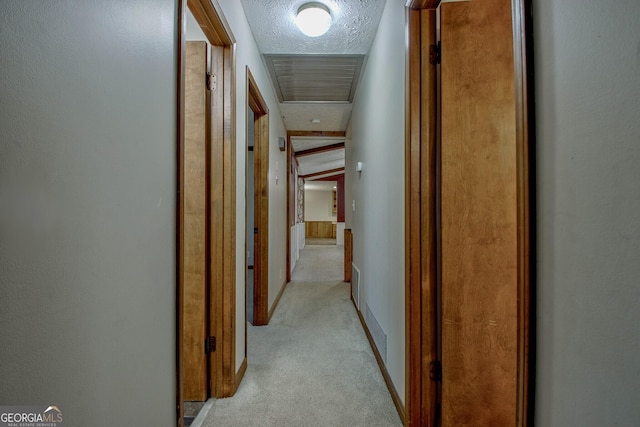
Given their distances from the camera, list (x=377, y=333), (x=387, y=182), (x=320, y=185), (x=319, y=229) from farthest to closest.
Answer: (x=319, y=229)
(x=320, y=185)
(x=377, y=333)
(x=387, y=182)

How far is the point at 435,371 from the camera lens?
1.50 metres

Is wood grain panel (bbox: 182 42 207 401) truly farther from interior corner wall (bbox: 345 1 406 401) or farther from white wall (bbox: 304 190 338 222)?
white wall (bbox: 304 190 338 222)

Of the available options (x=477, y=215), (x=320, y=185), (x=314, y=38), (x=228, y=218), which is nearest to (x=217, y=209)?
(x=228, y=218)

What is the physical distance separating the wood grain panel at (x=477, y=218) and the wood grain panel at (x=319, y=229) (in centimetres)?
1237

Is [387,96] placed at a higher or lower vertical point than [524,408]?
higher

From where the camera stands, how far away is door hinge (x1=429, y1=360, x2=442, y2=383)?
1.50m

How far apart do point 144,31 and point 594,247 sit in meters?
1.20

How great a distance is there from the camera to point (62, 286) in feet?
2.09

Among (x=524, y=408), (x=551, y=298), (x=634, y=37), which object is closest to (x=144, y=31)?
(x=634, y=37)

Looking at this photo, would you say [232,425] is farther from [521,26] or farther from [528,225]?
[521,26]

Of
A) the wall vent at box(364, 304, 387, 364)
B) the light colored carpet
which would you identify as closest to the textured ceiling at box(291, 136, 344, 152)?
the light colored carpet

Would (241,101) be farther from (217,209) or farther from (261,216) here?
(261,216)

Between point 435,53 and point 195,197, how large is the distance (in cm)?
148

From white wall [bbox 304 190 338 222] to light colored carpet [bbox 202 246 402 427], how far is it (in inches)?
412
